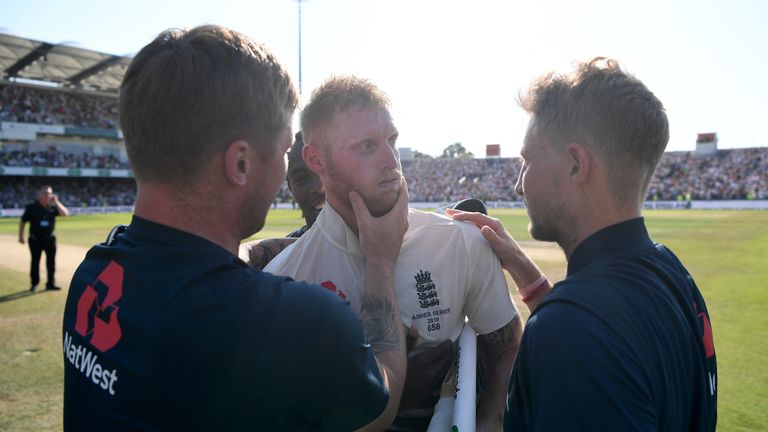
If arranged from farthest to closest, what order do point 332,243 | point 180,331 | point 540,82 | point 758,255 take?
1. point 758,255
2. point 332,243
3. point 540,82
4. point 180,331

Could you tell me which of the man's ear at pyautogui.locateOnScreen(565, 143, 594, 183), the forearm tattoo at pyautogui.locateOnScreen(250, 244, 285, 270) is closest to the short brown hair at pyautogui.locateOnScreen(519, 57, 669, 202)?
the man's ear at pyautogui.locateOnScreen(565, 143, 594, 183)

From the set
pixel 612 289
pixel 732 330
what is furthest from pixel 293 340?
pixel 732 330

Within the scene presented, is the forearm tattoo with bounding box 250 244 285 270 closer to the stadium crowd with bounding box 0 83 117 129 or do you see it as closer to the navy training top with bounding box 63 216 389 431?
the navy training top with bounding box 63 216 389 431

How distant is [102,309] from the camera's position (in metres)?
1.56

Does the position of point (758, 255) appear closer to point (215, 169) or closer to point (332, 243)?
point (332, 243)

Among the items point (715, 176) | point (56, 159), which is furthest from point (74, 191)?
point (715, 176)

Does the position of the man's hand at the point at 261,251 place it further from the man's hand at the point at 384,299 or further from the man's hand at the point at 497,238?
the man's hand at the point at 497,238

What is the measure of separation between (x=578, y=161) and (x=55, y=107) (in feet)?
244

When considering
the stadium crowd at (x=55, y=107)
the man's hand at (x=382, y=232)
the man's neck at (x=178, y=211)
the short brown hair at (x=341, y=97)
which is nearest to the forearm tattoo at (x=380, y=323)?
the man's hand at (x=382, y=232)

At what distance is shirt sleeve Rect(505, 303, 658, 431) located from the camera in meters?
1.51

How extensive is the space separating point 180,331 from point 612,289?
4.37 feet

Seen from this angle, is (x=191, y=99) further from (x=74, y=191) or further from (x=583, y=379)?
(x=74, y=191)

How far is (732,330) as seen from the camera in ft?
25.7

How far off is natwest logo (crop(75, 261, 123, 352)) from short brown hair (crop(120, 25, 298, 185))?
33 centimetres
